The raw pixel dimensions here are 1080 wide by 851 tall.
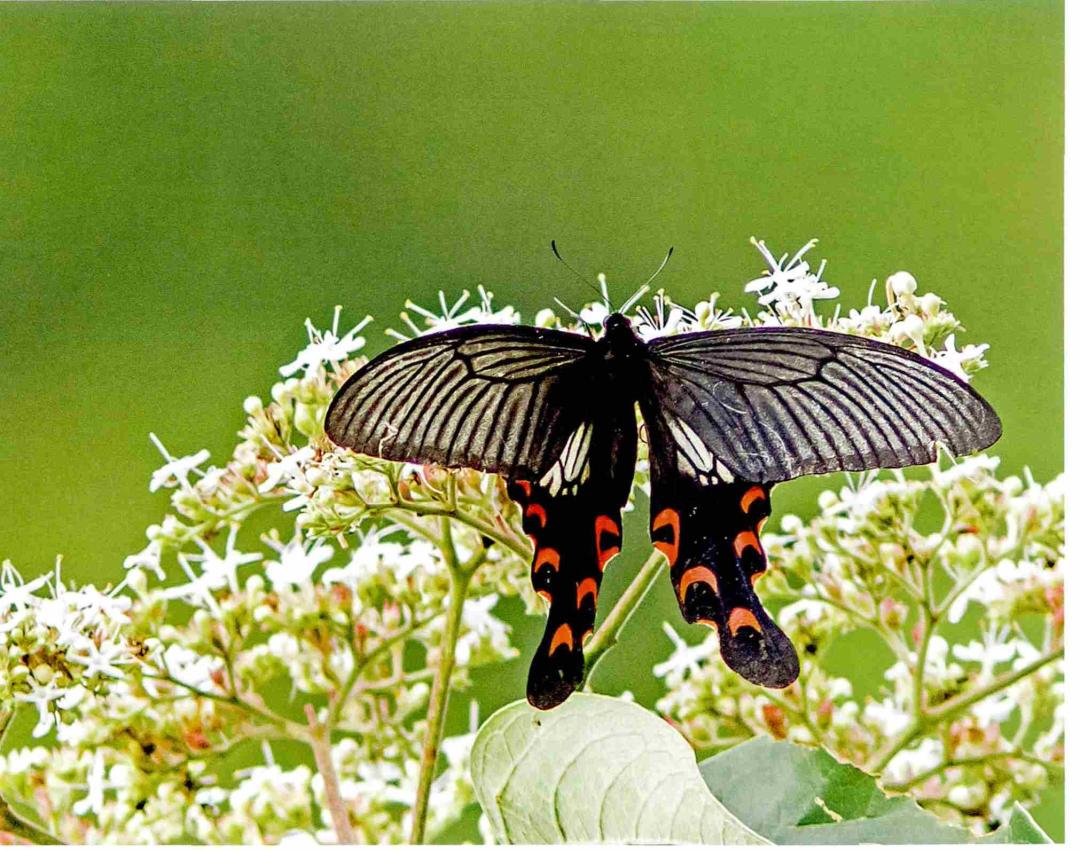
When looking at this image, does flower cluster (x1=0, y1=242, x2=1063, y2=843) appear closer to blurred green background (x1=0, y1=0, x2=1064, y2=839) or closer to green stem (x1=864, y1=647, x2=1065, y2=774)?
green stem (x1=864, y1=647, x2=1065, y2=774)

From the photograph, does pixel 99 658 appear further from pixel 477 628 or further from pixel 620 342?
pixel 620 342

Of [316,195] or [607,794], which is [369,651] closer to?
[607,794]

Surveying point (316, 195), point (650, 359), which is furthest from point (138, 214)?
point (650, 359)

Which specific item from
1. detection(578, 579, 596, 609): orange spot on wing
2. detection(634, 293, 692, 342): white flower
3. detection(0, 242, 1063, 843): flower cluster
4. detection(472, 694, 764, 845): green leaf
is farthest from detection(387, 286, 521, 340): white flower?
detection(472, 694, 764, 845): green leaf

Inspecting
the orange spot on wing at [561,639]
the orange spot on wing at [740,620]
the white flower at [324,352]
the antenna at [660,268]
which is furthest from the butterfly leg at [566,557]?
the antenna at [660,268]

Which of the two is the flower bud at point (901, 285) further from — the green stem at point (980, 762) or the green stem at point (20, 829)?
the green stem at point (20, 829)

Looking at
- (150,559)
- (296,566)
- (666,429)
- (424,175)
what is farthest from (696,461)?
(424,175)

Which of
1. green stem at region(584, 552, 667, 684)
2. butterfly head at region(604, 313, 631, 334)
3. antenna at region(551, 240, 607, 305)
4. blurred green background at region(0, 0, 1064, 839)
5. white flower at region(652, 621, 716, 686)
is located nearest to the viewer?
green stem at region(584, 552, 667, 684)
